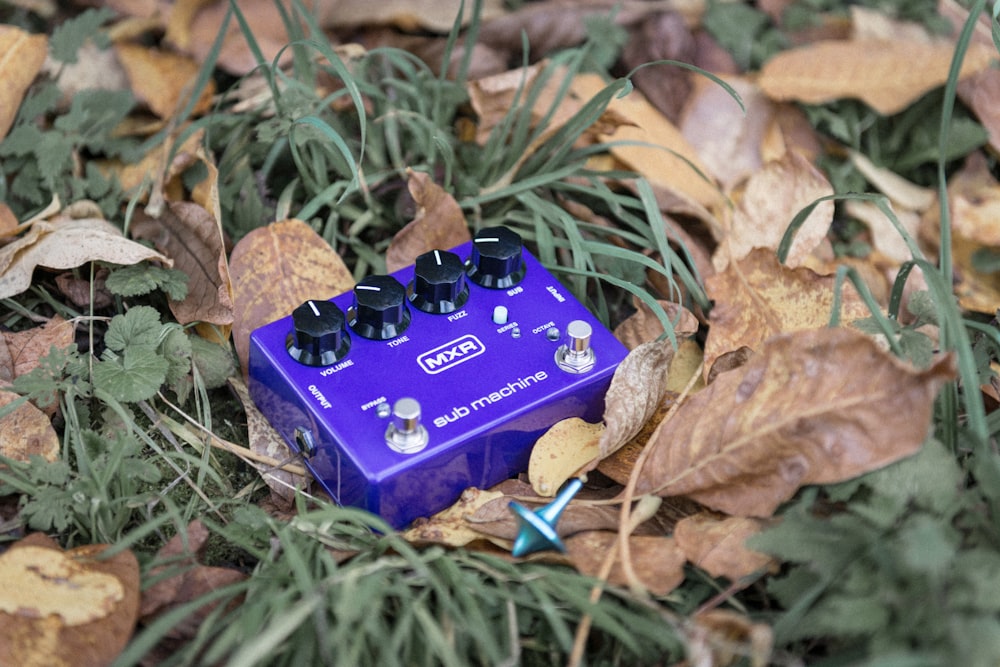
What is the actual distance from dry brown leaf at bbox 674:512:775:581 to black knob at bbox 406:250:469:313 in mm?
533

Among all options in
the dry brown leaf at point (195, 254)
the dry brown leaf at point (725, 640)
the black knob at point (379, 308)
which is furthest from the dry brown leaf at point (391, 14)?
the dry brown leaf at point (725, 640)

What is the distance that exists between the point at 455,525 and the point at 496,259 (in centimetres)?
46

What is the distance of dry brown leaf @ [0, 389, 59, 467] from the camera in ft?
4.86

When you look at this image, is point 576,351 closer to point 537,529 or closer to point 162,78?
point 537,529

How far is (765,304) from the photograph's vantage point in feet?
5.47

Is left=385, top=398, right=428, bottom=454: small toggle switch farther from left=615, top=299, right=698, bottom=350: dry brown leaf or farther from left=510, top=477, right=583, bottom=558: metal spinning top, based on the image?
left=615, top=299, right=698, bottom=350: dry brown leaf

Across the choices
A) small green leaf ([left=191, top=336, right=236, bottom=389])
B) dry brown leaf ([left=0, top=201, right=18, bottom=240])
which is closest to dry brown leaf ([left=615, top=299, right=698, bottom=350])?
small green leaf ([left=191, top=336, right=236, bottom=389])

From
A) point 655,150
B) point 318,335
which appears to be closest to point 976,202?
point 655,150

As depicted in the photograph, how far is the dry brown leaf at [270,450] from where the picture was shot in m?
1.56

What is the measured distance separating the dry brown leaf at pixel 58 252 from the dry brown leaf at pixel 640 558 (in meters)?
0.87

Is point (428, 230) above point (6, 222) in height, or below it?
below

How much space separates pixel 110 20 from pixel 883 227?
183cm

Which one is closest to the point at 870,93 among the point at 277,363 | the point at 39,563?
the point at 277,363

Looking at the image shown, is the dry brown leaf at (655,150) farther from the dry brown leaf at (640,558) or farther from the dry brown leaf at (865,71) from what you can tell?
the dry brown leaf at (640,558)
